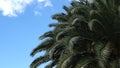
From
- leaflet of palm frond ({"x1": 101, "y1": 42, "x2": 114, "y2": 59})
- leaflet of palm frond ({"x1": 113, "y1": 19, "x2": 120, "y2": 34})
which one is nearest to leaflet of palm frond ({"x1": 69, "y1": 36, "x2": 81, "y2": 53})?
leaflet of palm frond ({"x1": 101, "y1": 42, "x2": 114, "y2": 59})

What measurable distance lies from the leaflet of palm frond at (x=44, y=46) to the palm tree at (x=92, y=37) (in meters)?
1.77

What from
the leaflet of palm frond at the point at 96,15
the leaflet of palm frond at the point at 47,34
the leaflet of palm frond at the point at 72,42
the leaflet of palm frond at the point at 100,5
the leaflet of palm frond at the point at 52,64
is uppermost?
the leaflet of palm frond at the point at 47,34

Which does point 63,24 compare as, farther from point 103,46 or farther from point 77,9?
point 103,46

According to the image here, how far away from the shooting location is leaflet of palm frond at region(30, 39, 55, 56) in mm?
30312

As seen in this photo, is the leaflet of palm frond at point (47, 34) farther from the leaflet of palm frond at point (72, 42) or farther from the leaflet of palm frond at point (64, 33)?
the leaflet of palm frond at point (72, 42)

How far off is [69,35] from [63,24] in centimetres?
295

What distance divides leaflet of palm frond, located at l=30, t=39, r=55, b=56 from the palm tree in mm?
1770

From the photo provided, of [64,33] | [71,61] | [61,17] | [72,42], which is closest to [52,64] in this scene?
[61,17]

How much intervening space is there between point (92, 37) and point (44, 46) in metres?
4.87

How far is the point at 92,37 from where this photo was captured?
2695 centimetres

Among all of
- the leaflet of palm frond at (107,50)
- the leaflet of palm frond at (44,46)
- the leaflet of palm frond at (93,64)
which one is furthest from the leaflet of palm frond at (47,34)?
the leaflet of palm frond at (107,50)

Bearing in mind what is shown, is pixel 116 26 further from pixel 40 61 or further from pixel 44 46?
pixel 40 61

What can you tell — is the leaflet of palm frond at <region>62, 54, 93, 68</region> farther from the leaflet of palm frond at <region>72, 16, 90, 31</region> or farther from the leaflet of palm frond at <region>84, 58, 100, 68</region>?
the leaflet of palm frond at <region>72, 16, 90, 31</region>

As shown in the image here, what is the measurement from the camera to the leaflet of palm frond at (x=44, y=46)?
30312 millimetres
